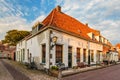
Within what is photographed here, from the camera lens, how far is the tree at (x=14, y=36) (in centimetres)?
5550

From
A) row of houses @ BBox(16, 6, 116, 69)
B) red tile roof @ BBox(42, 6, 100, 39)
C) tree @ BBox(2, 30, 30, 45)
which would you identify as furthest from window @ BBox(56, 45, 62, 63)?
tree @ BBox(2, 30, 30, 45)

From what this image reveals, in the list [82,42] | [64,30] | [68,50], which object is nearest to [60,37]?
[64,30]

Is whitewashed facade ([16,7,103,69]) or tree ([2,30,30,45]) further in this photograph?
tree ([2,30,30,45])

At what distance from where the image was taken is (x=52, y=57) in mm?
17453

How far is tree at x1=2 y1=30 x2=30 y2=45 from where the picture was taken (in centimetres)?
5550

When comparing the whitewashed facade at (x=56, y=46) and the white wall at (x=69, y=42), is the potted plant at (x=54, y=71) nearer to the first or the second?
the whitewashed facade at (x=56, y=46)

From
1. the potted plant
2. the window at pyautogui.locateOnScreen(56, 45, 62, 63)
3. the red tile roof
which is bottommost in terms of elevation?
the potted plant

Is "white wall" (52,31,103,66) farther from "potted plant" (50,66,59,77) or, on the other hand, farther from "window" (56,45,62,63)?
"potted plant" (50,66,59,77)

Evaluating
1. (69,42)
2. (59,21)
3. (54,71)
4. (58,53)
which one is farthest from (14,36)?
(54,71)

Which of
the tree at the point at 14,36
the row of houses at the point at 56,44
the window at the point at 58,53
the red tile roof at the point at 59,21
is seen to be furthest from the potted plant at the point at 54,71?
the tree at the point at 14,36

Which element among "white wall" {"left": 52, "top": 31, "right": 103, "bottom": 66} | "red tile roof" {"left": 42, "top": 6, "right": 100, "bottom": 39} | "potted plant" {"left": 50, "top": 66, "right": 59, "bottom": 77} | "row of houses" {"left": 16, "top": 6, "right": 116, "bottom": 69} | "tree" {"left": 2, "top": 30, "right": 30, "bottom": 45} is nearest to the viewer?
"potted plant" {"left": 50, "top": 66, "right": 59, "bottom": 77}

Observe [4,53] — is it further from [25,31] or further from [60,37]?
[60,37]

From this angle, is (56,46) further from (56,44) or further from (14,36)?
(14,36)

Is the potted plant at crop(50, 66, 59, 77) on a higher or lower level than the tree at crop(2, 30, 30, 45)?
lower
